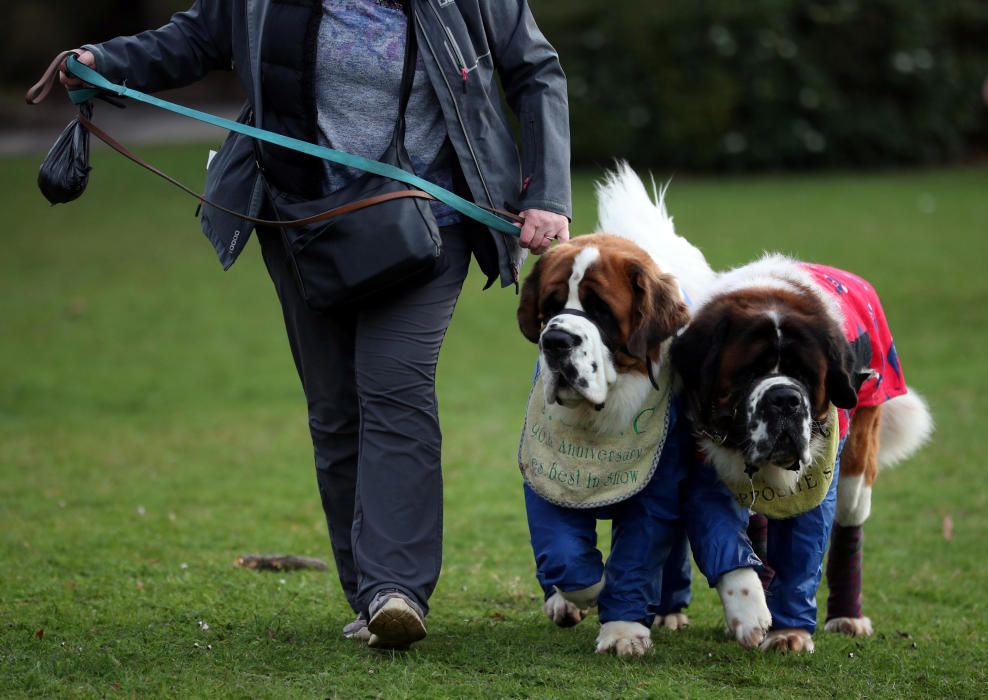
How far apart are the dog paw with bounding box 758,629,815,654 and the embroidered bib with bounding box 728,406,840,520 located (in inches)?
17.7

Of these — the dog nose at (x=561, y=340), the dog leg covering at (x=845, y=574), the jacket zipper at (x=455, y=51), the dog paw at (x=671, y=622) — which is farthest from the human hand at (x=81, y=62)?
the dog leg covering at (x=845, y=574)

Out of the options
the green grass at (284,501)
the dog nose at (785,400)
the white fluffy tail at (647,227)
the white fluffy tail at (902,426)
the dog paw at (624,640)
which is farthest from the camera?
the white fluffy tail at (902,426)

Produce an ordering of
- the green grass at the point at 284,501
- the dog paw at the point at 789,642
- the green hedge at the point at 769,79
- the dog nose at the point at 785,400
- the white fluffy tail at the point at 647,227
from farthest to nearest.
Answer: the green hedge at the point at 769,79 < the white fluffy tail at the point at 647,227 < the dog paw at the point at 789,642 < the green grass at the point at 284,501 < the dog nose at the point at 785,400

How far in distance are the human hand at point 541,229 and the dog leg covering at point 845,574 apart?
173cm

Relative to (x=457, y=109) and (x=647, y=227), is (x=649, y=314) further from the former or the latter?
(x=457, y=109)

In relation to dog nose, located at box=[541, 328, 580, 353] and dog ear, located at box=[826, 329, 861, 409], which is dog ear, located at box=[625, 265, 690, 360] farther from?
dog ear, located at box=[826, 329, 861, 409]

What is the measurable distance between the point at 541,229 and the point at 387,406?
0.80 meters

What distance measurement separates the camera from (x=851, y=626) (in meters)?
5.19

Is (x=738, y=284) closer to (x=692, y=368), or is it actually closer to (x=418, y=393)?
(x=692, y=368)

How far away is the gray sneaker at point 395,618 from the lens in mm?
4199

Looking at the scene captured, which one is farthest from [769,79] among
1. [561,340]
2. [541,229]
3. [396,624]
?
[396,624]

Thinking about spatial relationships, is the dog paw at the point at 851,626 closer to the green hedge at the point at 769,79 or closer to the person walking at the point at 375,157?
the person walking at the point at 375,157

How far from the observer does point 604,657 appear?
14.7 ft

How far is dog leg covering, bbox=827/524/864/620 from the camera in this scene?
526 cm
